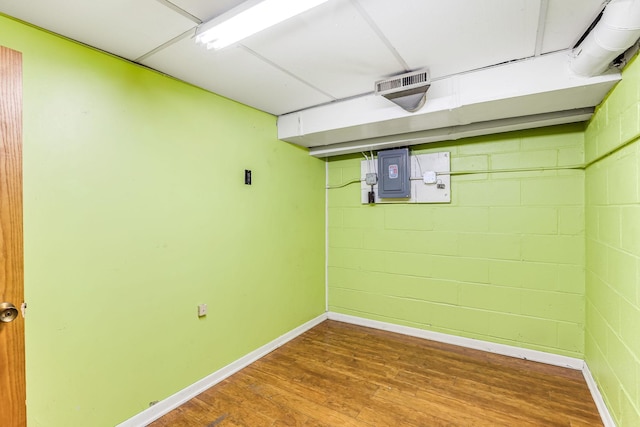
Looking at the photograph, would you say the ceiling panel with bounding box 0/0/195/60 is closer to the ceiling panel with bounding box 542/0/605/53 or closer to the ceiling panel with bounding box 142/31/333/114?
the ceiling panel with bounding box 142/31/333/114

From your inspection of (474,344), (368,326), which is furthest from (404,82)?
(368,326)

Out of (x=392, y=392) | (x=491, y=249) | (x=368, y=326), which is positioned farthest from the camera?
(x=368, y=326)

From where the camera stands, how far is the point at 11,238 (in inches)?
53.5

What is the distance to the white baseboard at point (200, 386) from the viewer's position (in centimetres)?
197

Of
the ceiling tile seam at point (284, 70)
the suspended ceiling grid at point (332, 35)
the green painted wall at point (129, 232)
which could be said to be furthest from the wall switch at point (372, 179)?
the suspended ceiling grid at point (332, 35)

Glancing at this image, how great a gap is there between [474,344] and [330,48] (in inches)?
117

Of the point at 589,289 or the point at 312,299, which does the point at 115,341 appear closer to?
the point at 312,299

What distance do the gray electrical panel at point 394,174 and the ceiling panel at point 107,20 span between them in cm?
230

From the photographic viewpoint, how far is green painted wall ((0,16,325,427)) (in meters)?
1.59

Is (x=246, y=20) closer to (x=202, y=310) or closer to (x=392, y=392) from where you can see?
(x=202, y=310)

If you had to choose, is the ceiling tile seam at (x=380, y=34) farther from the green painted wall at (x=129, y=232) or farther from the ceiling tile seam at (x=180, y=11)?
the green painted wall at (x=129, y=232)

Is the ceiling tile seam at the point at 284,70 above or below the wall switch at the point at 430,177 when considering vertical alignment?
above

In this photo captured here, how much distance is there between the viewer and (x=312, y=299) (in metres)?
3.64

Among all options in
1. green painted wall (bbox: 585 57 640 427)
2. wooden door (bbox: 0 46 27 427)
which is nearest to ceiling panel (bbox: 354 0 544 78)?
green painted wall (bbox: 585 57 640 427)
